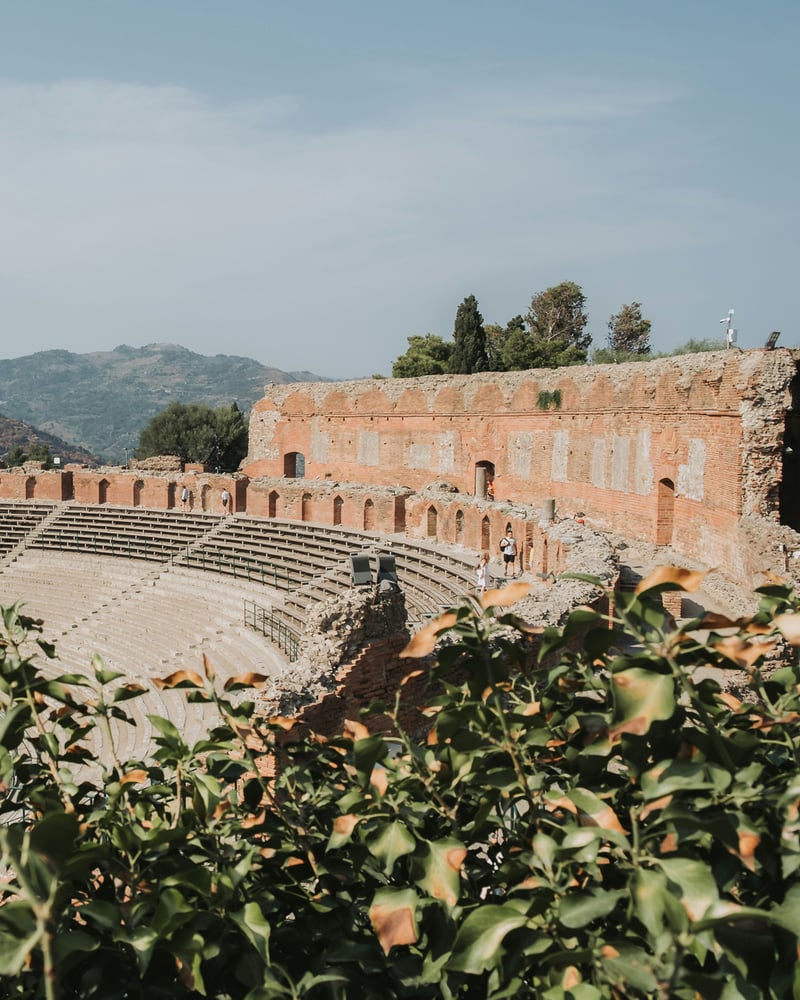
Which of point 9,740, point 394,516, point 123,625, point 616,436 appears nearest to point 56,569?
point 123,625

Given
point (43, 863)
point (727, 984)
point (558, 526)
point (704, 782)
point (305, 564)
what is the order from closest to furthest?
point (43, 863), point (727, 984), point (704, 782), point (558, 526), point (305, 564)

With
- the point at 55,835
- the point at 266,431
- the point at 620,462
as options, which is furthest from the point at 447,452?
the point at 55,835

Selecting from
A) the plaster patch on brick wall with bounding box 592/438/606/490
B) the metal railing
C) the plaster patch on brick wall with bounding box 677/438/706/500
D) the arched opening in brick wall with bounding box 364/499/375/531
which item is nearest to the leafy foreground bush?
the metal railing

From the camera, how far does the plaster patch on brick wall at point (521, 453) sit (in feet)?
83.1

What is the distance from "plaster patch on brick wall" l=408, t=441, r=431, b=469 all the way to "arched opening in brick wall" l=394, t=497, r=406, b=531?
22.4 feet

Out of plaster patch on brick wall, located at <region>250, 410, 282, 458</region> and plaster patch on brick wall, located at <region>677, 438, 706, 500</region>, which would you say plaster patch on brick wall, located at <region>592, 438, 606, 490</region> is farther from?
plaster patch on brick wall, located at <region>250, 410, 282, 458</region>

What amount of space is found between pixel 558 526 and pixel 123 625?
9715 mm

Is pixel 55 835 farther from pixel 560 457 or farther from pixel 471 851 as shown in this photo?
pixel 560 457

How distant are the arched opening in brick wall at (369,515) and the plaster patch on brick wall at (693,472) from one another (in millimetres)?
8075

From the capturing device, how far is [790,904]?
1.53m

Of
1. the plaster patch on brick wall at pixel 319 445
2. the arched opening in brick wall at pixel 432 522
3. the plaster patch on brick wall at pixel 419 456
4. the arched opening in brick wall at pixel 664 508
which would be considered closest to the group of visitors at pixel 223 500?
the plaster patch on brick wall at pixel 319 445

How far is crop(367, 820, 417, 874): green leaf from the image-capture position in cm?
181

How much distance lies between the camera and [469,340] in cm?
3906

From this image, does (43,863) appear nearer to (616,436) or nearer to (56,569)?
(616,436)
